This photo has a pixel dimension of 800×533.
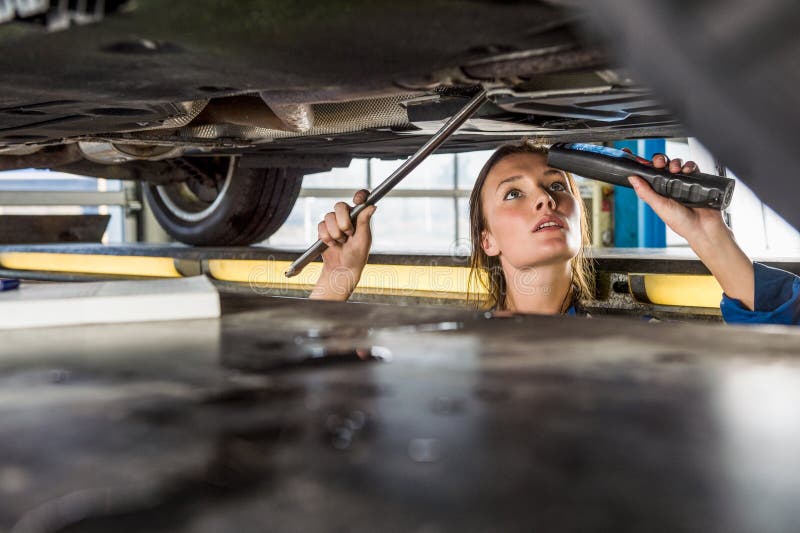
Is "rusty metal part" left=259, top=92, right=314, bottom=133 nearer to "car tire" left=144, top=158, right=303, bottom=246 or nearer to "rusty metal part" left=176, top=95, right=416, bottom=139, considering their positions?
"rusty metal part" left=176, top=95, right=416, bottom=139

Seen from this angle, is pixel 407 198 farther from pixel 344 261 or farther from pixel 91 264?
pixel 344 261

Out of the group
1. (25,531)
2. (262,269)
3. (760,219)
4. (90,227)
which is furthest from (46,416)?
(90,227)

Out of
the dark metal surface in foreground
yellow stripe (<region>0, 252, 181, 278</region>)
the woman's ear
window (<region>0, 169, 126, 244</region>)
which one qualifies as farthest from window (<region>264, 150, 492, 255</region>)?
the dark metal surface in foreground

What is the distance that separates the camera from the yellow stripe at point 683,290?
4.58 feet

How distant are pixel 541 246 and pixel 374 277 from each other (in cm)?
65

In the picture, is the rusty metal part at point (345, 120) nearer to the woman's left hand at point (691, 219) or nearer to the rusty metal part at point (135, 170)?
the woman's left hand at point (691, 219)

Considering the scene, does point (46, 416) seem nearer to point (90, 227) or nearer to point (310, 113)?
point (310, 113)

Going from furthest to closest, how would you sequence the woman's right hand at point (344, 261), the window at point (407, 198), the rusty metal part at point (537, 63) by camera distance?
1. the window at point (407, 198)
2. the woman's right hand at point (344, 261)
3. the rusty metal part at point (537, 63)

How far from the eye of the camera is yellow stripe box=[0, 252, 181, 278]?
2410 millimetres

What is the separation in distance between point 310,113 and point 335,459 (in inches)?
39.9

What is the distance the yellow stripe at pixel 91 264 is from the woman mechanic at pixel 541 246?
43.9 inches

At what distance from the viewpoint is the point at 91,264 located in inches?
108

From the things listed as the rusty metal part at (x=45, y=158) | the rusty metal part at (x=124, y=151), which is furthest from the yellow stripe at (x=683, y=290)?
the rusty metal part at (x=45, y=158)

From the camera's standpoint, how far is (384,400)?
0.37m
